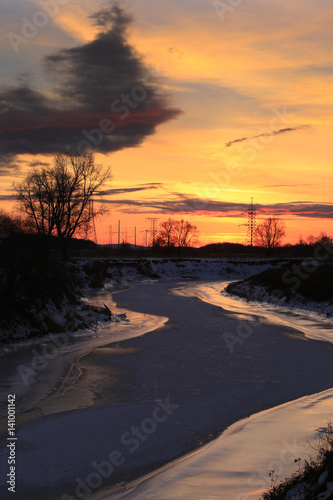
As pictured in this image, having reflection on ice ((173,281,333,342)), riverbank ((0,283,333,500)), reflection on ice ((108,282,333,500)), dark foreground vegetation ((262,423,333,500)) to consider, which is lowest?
reflection on ice ((173,281,333,342))

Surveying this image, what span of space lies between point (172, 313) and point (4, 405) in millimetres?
16016

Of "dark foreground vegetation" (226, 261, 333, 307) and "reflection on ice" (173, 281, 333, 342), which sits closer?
"reflection on ice" (173, 281, 333, 342)

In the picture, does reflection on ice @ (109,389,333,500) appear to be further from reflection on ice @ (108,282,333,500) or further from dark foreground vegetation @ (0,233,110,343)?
dark foreground vegetation @ (0,233,110,343)

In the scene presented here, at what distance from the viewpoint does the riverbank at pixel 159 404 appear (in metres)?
6.22

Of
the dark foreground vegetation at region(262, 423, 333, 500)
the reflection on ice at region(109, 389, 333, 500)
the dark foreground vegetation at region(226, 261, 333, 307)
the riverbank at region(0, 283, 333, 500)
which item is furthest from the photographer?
the dark foreground vegetation at region(226, 261, 333, 307)

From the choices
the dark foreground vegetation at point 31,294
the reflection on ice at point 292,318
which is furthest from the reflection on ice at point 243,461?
the dark foreground vegetation at point 31,294

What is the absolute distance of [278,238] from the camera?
140375 mm

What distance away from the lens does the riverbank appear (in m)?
6.22

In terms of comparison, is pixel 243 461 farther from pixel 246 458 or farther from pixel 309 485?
pixel 309 485

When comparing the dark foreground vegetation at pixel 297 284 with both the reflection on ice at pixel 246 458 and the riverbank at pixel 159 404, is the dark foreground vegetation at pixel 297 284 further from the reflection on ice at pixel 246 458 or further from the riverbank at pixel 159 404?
the reflection on ice at pixel 246 458

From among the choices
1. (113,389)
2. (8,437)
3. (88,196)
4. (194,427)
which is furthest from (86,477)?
(88,196)

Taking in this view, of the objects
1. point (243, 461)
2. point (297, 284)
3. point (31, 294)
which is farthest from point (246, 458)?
point (297, 284)

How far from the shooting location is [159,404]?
9.02m

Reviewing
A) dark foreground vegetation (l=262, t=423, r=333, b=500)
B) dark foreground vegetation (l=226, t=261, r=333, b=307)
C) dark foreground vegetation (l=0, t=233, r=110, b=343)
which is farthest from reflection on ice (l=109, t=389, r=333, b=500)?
dark foreground vegetation (l=226, t=261, r=333, b=307)
